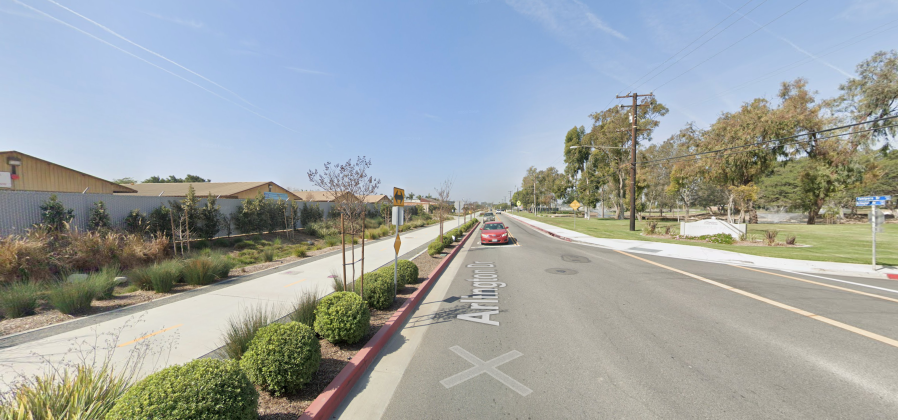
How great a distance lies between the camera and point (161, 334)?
4.55 meters

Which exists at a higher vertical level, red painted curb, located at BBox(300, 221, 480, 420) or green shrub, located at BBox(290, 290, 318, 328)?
green shrub, located at BBox(290, 290, 318, 328)

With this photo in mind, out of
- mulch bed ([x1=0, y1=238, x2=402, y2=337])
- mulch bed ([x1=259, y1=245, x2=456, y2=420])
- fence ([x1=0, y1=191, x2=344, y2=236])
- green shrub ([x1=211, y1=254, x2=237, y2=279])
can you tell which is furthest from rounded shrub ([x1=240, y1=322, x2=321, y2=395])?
fence ([x1=0, y1=191, x2=344, y2=236])

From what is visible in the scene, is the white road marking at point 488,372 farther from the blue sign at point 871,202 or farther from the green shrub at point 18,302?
the blue sign at point 871,202

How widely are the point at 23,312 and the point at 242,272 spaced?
4029 millimetres

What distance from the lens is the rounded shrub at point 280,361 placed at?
2.91 m

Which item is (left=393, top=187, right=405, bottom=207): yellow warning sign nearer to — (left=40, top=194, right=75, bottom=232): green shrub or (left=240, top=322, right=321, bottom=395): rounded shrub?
(left=240, top=322, right=321, bottom=395): rounded shrub

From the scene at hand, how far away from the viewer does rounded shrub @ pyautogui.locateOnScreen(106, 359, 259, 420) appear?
1922 mm

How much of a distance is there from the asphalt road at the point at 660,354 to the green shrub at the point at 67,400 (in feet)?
6.85

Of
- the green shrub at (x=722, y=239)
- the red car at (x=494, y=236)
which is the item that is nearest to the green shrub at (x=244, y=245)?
the red car at (x=494, y=236)

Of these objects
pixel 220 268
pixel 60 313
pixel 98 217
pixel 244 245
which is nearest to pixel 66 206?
pixel 98 217

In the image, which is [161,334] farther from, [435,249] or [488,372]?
[435,249]

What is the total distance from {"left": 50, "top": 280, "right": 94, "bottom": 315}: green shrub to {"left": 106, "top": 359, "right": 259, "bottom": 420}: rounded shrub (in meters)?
5.41

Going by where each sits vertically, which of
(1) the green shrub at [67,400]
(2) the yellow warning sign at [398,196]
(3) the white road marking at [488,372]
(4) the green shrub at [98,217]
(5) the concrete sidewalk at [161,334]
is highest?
(2) the yellow warning sign at [398,196]

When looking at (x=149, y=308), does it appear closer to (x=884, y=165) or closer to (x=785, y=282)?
(x=785, y=282)
